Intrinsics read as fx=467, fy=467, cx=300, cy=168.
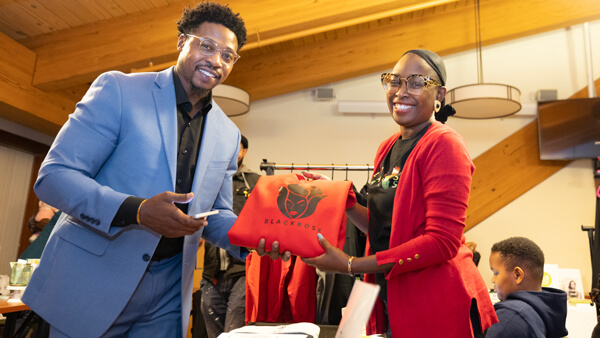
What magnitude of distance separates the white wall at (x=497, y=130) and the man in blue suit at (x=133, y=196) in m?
4.54

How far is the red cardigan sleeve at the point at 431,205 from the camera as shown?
4.24 ft

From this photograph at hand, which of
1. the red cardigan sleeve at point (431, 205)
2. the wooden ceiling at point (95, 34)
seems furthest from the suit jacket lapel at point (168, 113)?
the wooden ceiling at point (95, 34)

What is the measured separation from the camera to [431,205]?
1.34 metres

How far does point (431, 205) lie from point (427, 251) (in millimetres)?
138

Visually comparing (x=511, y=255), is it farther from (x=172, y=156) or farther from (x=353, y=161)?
(x=353, y=161)

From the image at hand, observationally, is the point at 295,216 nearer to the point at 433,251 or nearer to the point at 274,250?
the point at 274,250

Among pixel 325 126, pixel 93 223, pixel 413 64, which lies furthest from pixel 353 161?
pixel 93 223

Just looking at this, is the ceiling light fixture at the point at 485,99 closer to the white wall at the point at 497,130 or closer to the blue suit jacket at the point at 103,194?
the white wall at the point at 497,130

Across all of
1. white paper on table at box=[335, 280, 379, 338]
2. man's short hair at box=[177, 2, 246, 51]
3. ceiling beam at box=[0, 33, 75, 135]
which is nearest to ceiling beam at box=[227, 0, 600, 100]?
ceiling beam at box=[0, 33, 75, 135]

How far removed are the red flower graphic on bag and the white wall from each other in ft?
15.1

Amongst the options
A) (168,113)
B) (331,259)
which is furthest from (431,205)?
(168,113)

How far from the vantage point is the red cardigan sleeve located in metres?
1.29

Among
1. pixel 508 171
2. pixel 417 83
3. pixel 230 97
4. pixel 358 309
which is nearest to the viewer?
pixel 358 309

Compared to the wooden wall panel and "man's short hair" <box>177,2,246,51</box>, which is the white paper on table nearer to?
"man's short hair" <box>177,2,246,51</box>
